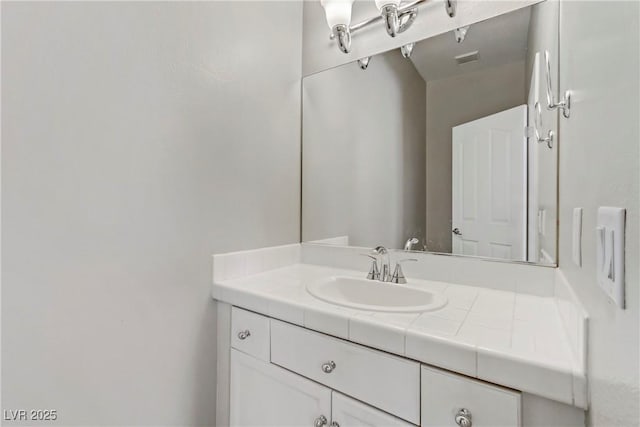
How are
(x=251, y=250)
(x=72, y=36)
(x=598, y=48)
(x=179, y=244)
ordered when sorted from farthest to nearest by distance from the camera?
1. (x=251, y=250)
2. (x=179, y=244)
3. (x=72, y=36)
4. (x=598, y=48)

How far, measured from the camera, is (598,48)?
510mm

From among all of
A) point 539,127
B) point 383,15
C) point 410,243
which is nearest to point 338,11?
point 383,15

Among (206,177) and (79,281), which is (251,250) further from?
(79,281)

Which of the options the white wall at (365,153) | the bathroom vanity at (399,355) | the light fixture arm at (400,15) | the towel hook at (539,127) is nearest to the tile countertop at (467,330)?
the bathroom vanity at (399,355)

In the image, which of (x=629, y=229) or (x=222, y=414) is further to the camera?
(x=222, y=414)

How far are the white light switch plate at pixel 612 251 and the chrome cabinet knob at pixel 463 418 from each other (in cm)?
42

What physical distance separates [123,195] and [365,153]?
1.01 metres

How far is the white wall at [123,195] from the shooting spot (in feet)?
2.71

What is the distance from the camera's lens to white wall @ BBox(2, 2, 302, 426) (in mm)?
825

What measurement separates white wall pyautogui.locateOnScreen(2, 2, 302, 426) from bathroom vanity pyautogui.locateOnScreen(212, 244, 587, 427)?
0.60ft

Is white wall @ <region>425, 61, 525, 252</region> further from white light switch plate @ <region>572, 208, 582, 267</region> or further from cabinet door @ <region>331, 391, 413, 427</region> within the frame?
cabinet door @ <region>331, 391, 413, 427</region>

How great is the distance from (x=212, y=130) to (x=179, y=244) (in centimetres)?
46

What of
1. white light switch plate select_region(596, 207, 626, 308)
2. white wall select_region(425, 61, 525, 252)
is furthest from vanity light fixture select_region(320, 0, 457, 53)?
white light switch plate select_region(596, 207, 626, 308)

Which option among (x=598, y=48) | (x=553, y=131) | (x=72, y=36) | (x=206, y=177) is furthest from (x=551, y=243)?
(x=72, y=36)
